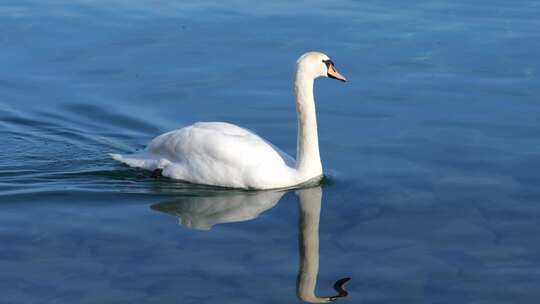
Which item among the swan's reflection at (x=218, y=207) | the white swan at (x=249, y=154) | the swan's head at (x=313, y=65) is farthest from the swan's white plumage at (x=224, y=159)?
the swan's head at (x=313, y=65)

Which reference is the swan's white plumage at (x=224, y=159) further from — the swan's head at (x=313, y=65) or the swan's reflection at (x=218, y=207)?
the swan's head at (x=313, y=65)

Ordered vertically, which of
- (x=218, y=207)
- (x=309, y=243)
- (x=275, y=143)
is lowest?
(x=309, y=243)

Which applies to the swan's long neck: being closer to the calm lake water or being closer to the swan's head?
the swan's head

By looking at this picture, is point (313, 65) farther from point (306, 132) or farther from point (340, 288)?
point (340, 288)

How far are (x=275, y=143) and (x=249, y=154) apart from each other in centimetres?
159

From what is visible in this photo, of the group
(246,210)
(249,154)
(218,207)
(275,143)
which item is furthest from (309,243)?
(275,143)

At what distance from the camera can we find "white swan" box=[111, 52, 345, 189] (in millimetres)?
10820

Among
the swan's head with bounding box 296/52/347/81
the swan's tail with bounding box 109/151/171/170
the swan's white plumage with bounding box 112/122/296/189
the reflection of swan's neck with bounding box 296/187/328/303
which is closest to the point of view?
the reflection of swan's neck with bounding box 296/187/328/303

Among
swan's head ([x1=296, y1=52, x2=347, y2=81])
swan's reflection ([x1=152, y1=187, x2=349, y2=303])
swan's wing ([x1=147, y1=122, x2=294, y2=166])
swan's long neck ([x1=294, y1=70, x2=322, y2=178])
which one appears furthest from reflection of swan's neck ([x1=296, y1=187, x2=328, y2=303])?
swan's head ([x1=296, y1=52, x2=347, y2=81])

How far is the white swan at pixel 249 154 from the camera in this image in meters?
10.8

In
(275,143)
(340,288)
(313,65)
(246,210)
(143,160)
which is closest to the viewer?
(340,288)

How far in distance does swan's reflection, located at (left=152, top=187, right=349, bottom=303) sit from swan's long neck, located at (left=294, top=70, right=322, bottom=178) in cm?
21

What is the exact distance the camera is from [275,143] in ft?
40.7

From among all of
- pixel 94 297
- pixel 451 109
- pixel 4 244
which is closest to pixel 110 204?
pixel 4 244
